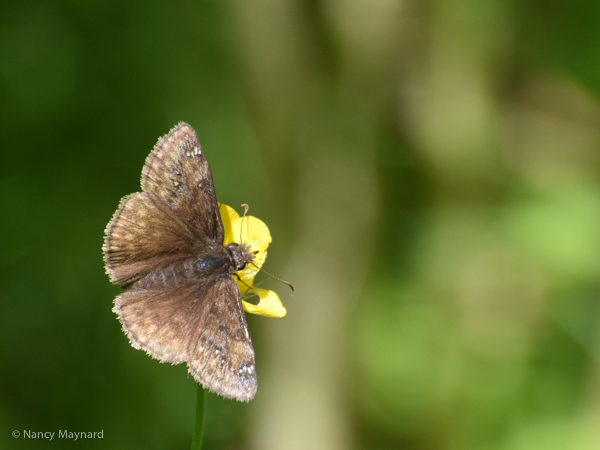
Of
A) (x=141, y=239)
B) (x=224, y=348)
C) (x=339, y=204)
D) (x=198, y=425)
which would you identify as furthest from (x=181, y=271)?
(x=339, y=204)

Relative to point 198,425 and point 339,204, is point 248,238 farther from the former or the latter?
point 339,204

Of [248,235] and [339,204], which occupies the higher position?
[248,235]

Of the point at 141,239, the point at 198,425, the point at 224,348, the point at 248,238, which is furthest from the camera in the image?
the point at 248,238

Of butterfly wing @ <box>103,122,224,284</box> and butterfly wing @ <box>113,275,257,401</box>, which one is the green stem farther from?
butterfly wing @ <box>103,122,224,284</box>

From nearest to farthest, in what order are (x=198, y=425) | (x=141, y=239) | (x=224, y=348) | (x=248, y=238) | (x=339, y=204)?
(x=198, y=425) → (x=224, y=348) → (x=141, y=239) → (x=248, y=238) → (x=339, y=204)

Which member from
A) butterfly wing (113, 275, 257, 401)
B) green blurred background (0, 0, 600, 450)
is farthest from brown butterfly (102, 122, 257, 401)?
green blurred background (0, 0, 600, 450)

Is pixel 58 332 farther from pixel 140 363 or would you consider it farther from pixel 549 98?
pixel 549 98

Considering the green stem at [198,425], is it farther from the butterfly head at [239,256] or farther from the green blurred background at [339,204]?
the green blurred background at [339,204]
